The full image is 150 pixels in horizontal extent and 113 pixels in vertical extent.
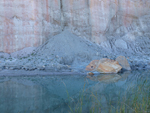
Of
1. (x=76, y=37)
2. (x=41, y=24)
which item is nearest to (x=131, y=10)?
(x=76, y=37)

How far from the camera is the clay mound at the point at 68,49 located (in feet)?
37.8

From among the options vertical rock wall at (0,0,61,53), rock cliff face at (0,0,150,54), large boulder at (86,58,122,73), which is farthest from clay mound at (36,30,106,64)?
large boulder at (86,58,122,73)

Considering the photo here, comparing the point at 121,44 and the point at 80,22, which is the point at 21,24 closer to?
the point at 80,22

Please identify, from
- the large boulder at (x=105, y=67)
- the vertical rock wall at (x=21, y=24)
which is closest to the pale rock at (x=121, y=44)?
the large boulder at (x=105, y=67)

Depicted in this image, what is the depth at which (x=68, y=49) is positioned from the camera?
39.7 ft

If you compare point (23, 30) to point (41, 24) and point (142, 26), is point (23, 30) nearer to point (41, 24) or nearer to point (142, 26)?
point (41, 24)

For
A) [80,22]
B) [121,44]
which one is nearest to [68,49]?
[80,22]

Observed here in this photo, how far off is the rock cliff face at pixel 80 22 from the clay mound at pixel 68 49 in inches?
32.0

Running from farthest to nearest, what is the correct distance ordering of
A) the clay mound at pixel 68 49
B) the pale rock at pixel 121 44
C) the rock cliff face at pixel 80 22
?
the pale rock at pixel 121 44 → the rock cliff face at pixel 80 22 → the clay mound at pixel 68 49

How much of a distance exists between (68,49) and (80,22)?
3884 millimetres

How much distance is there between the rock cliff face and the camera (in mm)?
11805

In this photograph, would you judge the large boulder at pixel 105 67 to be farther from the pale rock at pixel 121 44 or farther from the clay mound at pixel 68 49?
the pale rock at pixel 121 44

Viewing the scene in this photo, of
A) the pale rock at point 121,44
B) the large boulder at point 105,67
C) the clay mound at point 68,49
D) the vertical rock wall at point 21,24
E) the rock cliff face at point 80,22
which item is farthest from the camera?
the pale rock at point 121,44

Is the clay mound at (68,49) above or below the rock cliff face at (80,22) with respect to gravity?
below
